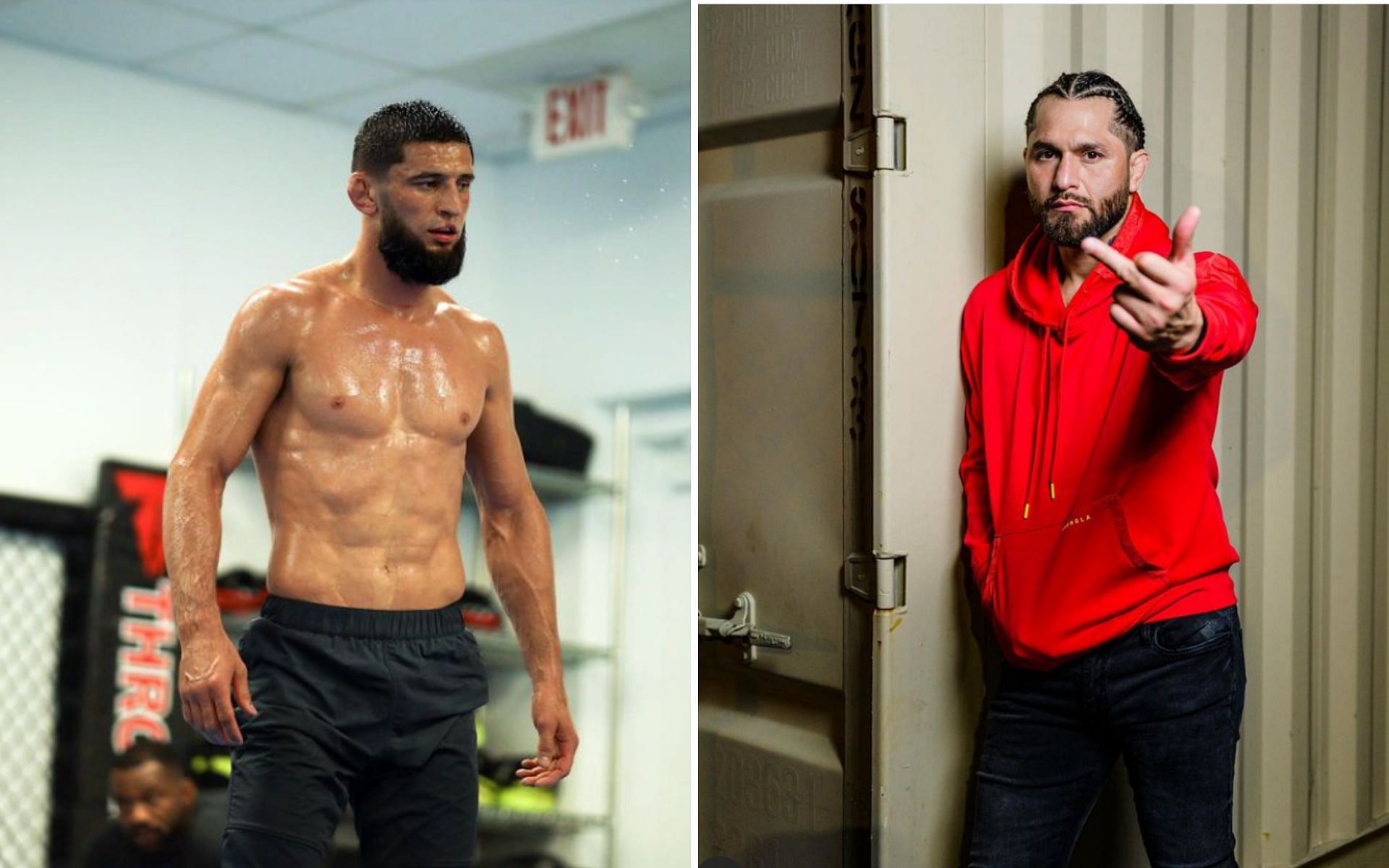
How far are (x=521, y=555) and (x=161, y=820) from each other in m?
0.59

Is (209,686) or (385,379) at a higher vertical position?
(385,379)

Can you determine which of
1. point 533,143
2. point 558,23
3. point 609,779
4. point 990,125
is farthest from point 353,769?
point 990,125

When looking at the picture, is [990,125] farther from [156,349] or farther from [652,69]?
[156,349]

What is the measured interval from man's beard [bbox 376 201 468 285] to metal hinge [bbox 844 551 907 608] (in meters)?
0.86

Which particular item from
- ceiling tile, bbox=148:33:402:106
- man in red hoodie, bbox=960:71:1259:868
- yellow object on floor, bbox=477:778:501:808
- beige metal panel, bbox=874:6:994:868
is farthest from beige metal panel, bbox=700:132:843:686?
ceiling tile, bbox=148:33:402:106

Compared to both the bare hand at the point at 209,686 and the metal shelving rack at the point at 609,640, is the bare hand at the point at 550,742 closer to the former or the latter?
the metal shelving rack at the point at 609,640

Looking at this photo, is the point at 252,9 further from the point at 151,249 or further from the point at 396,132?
the point at 151,249

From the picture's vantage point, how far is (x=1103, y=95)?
92.7 inches

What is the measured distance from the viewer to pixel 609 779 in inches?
85.0

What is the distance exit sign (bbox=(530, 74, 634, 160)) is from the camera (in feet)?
6.94

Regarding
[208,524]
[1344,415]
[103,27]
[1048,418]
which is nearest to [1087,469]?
[1048,418]

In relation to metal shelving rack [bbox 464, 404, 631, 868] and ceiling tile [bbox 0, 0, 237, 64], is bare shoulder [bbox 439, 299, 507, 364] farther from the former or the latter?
ceiling tile [bbox 0, 0, 237, 64]

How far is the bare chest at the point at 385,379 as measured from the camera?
1886 mm

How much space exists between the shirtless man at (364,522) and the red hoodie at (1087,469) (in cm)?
84
